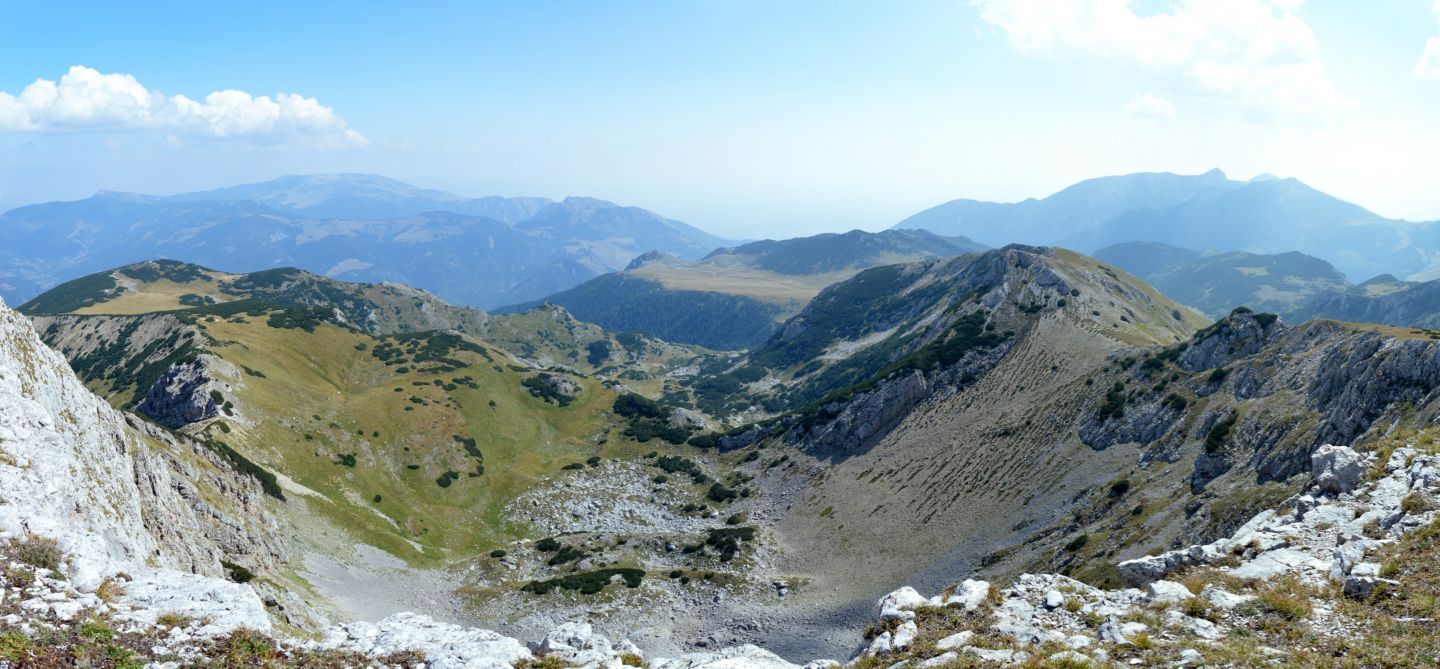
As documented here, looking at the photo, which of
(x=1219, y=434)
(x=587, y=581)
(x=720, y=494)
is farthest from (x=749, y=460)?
(x=1219, y=434)

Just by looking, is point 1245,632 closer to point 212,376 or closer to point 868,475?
point 868,475

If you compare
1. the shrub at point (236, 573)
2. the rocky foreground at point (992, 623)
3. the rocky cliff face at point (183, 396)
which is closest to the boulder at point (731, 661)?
the rocky foreground at point (992, 623)

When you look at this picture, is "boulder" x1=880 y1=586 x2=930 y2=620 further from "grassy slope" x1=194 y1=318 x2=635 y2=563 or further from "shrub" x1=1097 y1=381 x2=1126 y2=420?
"shrub" x1=1097 y1=381 x2=1126 y2=420

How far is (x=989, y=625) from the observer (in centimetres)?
1908

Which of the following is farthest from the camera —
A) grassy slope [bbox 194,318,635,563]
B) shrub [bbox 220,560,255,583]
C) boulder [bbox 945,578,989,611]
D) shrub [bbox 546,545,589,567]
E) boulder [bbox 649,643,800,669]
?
grassy slope [bbox 194,318,635,563]

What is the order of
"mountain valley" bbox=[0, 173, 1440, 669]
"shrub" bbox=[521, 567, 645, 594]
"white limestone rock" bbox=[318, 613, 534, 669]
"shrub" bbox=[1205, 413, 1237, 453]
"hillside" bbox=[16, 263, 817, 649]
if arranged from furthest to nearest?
1. "hillside" bbox=[16, 263, 817, 649]
2. "shrub" bbox=[521, 567, 645, 594]
3. "shrub" bbox=[1205, 413, 1237, 453]
4. "mountain valley" bbox=[0, 173, 1440, 669]
5. "white limestone rock" bbox=[318, 613, 534, 669]

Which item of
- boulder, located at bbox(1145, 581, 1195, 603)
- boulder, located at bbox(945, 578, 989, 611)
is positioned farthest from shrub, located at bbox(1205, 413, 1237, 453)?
boulder, located at bbox(945, 578, 989, 611)

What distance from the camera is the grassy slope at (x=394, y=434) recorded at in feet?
261

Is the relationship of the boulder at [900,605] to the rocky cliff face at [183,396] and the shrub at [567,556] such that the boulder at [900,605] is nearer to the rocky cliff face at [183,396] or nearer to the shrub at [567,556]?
the shrub at [567,556]

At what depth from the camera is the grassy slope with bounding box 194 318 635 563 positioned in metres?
79.7

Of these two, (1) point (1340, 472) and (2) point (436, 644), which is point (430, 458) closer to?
(2) point (436, 644)

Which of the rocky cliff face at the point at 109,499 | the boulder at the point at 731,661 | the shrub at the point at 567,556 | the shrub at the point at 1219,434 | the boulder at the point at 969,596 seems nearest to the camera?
the boulder at the point at 731,661

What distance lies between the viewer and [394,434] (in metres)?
96.9

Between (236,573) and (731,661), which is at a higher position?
(731,661)
